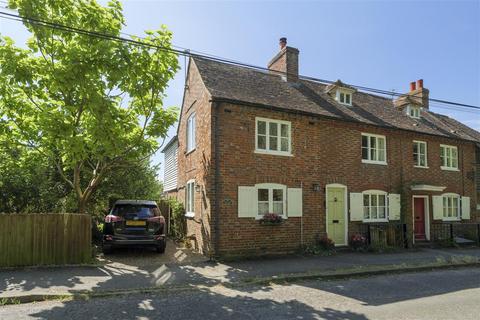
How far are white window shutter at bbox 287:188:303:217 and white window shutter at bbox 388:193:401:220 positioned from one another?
4.82 m

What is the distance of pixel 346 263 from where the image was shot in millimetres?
10570

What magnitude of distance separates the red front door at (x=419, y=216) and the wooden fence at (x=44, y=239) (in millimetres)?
14011

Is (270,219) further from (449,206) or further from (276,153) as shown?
(449,206)

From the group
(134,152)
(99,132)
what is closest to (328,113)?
(134,152)

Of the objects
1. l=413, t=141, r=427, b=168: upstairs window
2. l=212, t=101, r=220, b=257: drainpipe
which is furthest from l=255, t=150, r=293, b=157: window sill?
l=413, t=141, r=427, b=168: upstairs window

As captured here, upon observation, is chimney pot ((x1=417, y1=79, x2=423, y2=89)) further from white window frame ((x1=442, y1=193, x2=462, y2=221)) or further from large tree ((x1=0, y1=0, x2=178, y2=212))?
large tree ((x1=0, y1=0, x2=178, y2=212))

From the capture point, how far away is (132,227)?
1064cm

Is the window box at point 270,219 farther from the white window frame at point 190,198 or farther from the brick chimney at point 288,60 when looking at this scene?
the brick chimney at point 288,60

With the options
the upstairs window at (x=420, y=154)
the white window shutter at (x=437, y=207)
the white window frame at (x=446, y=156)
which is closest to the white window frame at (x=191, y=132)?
the upstairs window at (x=420, y=154)

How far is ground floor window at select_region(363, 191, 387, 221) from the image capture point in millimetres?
14211

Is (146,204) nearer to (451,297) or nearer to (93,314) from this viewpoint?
(93,314)

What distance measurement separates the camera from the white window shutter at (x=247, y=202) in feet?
37.1

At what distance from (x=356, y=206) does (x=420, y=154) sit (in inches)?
202

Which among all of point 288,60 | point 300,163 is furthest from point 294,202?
point 288,60
